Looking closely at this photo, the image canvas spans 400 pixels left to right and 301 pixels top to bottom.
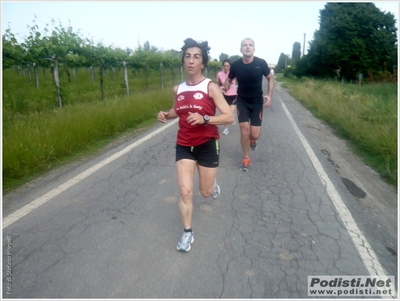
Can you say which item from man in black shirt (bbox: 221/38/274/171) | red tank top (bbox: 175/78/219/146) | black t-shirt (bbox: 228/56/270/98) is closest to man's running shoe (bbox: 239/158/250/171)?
man in black shirt (bbox: 221/38/274/171)

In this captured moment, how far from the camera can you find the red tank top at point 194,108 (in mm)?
3326

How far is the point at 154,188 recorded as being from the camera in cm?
489

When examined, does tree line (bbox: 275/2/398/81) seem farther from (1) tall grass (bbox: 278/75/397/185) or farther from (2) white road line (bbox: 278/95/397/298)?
(2) white road line (bbox: 278/95/397/298)

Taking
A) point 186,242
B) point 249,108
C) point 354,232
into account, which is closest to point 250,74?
point 249,108

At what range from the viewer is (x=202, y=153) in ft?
11.4

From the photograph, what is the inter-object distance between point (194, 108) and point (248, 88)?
267cm

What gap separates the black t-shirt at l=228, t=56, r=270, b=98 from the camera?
5.68 meters

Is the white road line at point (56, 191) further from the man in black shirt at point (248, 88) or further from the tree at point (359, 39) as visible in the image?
the tree at point (359, 39)

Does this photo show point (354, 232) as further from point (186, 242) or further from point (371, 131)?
point (371, 131)

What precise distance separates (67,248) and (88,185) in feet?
5.53

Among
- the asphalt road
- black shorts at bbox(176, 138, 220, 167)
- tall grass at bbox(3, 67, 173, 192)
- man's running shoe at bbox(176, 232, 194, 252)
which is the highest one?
black shorts at bbox(176, 138, 220, 167)

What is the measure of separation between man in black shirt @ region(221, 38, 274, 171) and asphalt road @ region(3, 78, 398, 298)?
0.71 metres

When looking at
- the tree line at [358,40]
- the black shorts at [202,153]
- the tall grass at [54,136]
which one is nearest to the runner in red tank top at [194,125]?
the black shorts at [202,153]

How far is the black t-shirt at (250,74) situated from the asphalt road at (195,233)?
131 centimetres
